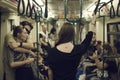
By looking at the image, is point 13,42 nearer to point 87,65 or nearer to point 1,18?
point 87,65

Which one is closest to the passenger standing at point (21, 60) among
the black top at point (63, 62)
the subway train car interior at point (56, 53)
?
the subway train car interior at point (56, 53)

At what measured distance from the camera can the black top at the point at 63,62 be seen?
8.76 ft

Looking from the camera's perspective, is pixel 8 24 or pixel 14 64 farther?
pixel 8 24

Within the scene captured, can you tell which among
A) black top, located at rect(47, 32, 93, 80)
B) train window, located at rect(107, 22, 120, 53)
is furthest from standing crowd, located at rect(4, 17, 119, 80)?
train window, located at rect(107, 22, 120, 53)

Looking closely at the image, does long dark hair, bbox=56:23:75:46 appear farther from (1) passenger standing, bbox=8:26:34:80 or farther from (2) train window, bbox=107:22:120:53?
(2) train window, bbox=107:22:120:53

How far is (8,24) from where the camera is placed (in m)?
6.58

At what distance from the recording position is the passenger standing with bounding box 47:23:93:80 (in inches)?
105

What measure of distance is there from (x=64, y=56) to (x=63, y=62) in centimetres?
6

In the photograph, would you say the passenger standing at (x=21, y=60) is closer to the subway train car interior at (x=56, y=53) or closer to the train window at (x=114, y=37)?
the subway train car interior at (x=56, y=53)

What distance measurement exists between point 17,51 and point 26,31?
1.08 ft

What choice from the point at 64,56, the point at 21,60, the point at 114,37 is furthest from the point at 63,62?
the point at 114,37

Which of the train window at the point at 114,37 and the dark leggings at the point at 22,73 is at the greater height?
the train window at the point at 114,37

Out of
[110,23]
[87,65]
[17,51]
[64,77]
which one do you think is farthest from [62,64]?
[110,23]

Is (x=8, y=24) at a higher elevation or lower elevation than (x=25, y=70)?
higher
